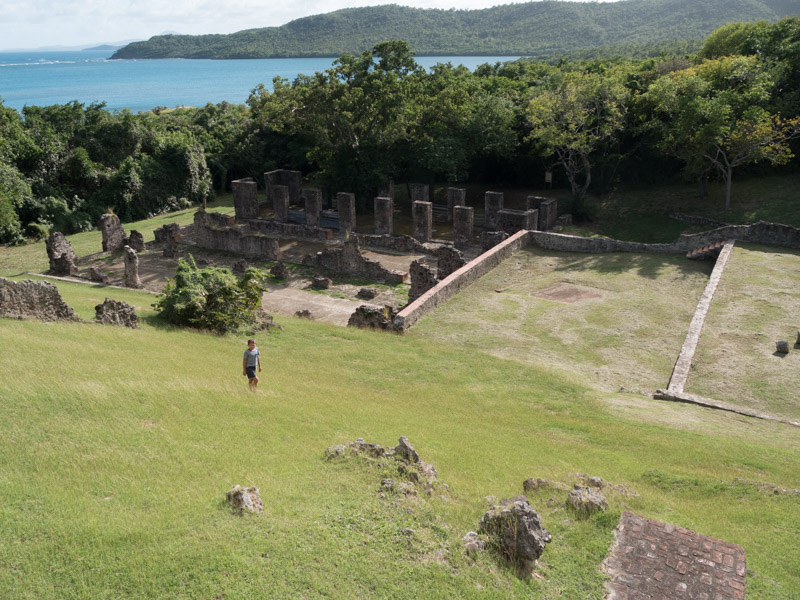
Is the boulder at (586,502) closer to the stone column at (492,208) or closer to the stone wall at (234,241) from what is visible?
the stone wall at (234,241)

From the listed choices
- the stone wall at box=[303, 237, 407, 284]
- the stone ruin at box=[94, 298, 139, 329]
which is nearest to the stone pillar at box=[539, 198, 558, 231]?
the stone wall at box=[303, 237, 407, 284]

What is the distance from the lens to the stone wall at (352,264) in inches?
933

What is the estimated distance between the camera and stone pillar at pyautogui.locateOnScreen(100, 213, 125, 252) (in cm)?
2836

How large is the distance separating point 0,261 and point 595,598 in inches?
1186

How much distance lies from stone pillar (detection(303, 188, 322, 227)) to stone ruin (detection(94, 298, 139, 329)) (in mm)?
18183

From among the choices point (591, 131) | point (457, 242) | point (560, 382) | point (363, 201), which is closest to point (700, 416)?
point (560, 382)

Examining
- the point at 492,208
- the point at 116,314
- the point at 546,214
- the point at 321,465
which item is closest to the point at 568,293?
the point at 546,214

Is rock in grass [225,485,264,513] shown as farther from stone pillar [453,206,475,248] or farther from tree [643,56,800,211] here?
tree [643,56,800,211]

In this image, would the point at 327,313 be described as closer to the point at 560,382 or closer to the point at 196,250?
the point at 560,382

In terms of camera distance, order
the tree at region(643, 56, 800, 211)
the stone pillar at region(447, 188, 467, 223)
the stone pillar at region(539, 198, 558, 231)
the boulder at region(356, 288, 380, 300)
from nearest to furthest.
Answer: the boulder at region(356, 288, 380, 300)
the tree at region(643, 56, 800, 211)
the stone pillar at region(539, 198, 558, 231)
the stone pillar at region(447, 188, 467, 223)

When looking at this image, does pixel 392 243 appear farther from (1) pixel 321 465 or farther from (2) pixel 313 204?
(1) pixel 321 465

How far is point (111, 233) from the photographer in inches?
1125

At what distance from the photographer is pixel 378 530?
6.52m

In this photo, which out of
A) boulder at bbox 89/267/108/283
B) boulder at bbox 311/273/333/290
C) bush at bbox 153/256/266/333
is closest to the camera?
bush at bbox 153/256/266/333
